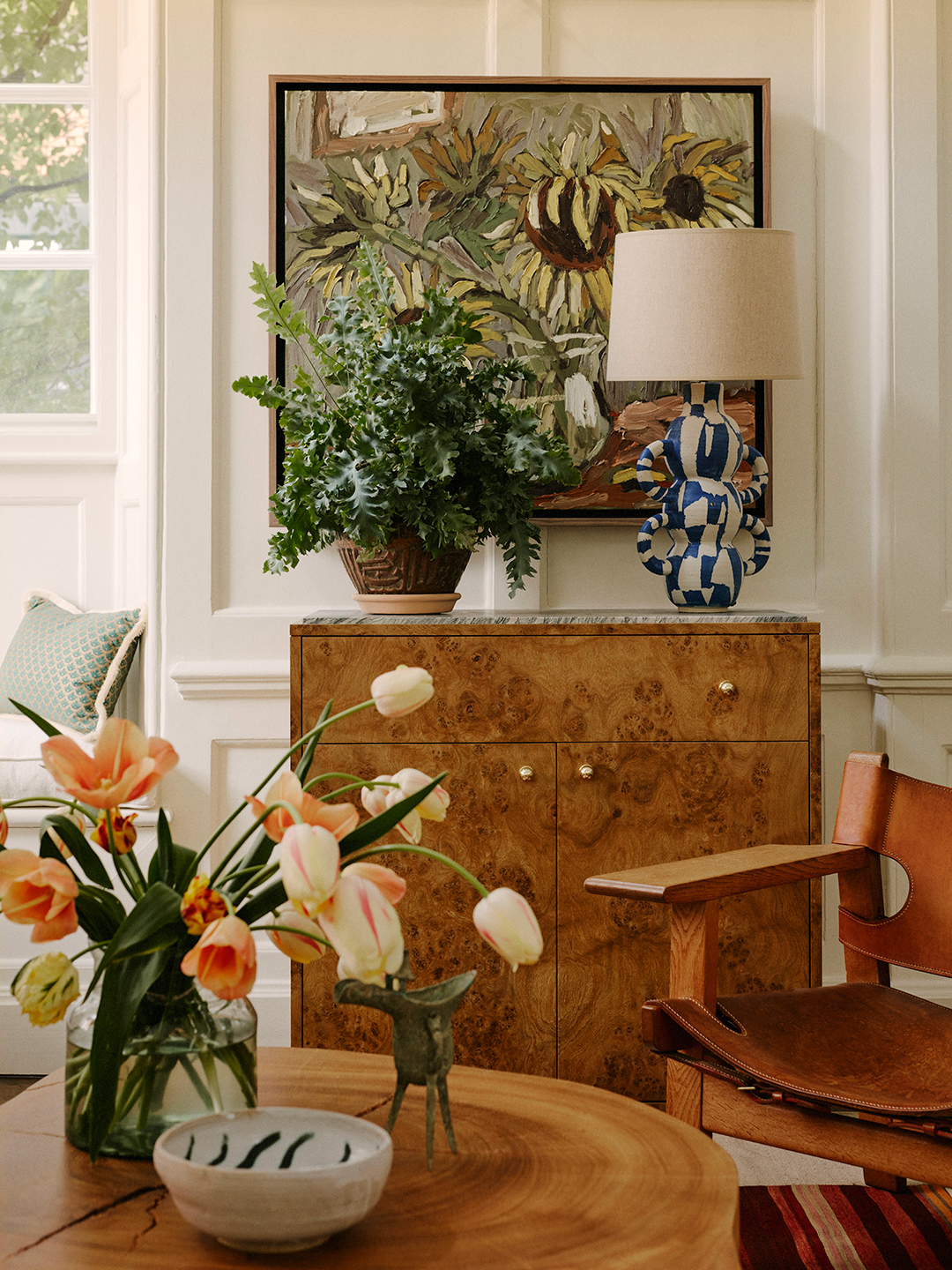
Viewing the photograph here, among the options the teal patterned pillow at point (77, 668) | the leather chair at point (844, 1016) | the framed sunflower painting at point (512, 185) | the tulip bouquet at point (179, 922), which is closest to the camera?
the tulip bouquet at point (179, 922)

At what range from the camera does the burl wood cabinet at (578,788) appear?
2.22m

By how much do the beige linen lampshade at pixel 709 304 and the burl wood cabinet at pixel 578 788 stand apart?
494mm

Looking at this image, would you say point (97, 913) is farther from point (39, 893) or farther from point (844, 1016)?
point (844, 1016)

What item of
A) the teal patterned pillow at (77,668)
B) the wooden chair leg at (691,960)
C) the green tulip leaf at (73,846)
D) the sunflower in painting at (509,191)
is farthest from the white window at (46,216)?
the green tulip leaf at (73,846)

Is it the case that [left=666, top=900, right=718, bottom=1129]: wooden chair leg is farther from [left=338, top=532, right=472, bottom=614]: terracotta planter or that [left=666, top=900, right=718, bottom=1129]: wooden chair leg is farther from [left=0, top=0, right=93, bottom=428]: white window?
[left=0, top=0, right=93, bottom=428]: white window

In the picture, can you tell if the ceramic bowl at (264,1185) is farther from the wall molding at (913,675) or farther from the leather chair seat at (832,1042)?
the wall molding at (913,675)

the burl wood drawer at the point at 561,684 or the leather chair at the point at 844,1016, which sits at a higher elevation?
the burl wood drawer at the point at 561,684

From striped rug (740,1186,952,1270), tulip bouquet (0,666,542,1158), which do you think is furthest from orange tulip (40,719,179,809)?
striped rug (740,1186,952,1270)

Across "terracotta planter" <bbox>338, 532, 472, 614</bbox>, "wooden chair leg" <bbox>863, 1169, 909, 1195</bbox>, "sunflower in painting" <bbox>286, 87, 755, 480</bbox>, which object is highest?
"sunflower in painting" <bbox>286, 87, 755, 480</bbox>

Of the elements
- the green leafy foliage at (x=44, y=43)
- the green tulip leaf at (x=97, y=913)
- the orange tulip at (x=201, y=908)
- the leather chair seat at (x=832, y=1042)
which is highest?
the green leafy foliage at (x=44, y=43)

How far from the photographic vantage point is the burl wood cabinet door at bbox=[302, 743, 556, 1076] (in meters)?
2.22

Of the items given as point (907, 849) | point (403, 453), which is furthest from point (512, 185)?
point (907, 849)

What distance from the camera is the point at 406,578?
2346mm

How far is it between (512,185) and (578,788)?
1360mm
